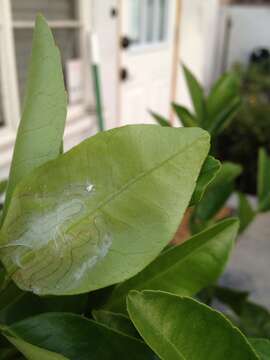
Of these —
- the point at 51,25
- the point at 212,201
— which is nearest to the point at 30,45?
the point at 51,25

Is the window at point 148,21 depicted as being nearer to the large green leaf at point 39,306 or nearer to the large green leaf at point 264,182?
the large green leaf at point 264,182

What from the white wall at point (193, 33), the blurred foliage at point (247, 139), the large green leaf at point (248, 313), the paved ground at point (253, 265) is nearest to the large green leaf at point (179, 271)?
the large green leaf at point (248, 313)

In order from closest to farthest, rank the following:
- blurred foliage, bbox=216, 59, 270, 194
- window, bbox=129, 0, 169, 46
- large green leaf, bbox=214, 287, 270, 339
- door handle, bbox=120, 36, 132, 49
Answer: large green leaf, bbox=214, 287, 270, 339
door handle, bbox=120, 36, 132, 49
window, bbox=129, 0, 169, 46
blurred foliage, bbox=216, 59, 270, 194

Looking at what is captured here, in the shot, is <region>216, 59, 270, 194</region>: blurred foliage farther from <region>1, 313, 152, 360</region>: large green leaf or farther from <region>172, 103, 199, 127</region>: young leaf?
<region>1, 313, 152, 360</region>: large green leaf

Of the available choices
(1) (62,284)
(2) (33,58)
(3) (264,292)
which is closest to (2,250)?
(1) (62,284)

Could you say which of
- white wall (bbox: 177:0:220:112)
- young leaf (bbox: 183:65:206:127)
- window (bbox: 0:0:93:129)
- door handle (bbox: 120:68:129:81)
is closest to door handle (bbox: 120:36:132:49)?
door handle (bbox: 120:68:129:81)

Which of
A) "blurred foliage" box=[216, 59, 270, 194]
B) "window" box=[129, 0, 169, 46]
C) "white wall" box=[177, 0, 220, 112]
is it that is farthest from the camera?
"white wall" box=[177, 0, 220, 112]
